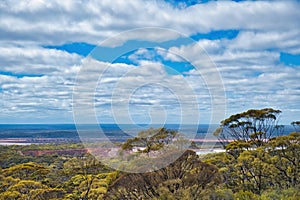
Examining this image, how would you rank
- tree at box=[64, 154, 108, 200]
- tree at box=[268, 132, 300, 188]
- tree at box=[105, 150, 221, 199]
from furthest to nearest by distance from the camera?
tree at box=[64, 154, 108, 200], tree at box=[268, 132, 300, 188], tree at box=[105, 150, 221, 199]

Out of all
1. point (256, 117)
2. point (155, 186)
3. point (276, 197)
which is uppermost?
point (256, 117)

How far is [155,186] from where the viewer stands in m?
19.0

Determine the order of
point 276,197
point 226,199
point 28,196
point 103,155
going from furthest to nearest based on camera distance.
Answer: point 103,155 → point 28,196 → point 276,197 → point 226,199

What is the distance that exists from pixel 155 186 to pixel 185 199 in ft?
7.45

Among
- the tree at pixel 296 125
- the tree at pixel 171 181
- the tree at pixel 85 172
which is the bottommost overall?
the tree at pixel 85 172

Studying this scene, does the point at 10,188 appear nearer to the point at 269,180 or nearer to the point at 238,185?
the point at 238,185

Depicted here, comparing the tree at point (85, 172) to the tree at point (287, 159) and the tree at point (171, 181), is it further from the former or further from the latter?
the tree at point (287, 159)

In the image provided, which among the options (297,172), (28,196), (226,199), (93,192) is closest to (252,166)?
(297,172)

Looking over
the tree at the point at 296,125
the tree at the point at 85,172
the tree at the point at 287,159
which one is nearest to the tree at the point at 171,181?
the tree at the point at 287,159

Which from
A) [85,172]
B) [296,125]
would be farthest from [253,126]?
[85,172]

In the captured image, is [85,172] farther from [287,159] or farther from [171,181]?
[287,159]

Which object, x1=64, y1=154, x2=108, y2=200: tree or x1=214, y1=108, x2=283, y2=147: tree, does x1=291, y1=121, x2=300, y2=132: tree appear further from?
x1=64, y1=154, x2=108, y2=200: tree

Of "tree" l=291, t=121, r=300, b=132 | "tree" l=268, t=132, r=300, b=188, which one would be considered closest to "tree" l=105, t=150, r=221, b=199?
"tree" l=268, t=132, r=300, b=188

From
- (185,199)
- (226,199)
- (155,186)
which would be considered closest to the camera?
(185,199)
